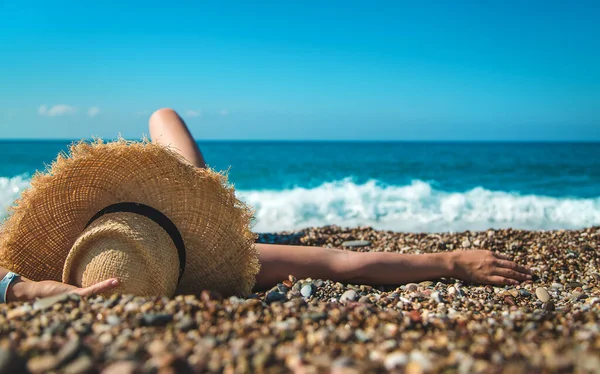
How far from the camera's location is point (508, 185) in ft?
86.6

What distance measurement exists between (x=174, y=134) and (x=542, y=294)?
432 cm

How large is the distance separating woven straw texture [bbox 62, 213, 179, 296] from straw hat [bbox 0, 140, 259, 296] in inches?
0.4

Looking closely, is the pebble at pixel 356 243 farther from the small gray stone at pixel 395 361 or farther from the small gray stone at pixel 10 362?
the small gray stone at pixel 10 362

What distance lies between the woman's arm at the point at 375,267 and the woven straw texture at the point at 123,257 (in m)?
1.41

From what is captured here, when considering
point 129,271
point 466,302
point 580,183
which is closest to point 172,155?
point 129,271

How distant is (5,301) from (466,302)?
3.34 metres

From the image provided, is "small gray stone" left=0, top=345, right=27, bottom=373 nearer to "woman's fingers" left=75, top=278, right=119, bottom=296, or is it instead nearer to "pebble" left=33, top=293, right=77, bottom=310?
"pebble" left=33, top=293, right=77, bottom=310

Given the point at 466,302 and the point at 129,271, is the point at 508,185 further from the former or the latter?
the point at 129,271

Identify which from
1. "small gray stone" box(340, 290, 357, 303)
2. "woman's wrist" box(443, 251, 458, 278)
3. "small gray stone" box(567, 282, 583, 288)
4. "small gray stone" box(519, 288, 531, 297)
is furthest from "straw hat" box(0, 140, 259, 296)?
"small gray stone" box(567, 282, 583, 288)

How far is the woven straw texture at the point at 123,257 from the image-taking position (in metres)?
3.11

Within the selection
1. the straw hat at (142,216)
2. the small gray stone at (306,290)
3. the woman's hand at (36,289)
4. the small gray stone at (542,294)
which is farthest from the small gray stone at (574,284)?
the woman's hand at (36,289)

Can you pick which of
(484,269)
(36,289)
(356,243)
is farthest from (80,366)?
(356,243)

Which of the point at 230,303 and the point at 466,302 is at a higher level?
the point at 230,303

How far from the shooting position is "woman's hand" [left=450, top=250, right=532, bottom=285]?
4.79 m
